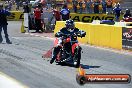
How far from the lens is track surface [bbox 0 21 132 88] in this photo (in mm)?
10520

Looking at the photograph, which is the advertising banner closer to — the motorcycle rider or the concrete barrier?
the concrete barrier

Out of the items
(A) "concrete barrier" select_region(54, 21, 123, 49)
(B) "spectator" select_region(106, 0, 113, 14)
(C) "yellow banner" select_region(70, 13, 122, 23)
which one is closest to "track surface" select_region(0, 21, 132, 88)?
(A) "concrete barrier" select_region(54, 21, 123, 49)

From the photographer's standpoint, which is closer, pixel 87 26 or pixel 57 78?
pixel 57 78

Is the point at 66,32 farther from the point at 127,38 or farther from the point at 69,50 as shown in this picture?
the point at 127,38

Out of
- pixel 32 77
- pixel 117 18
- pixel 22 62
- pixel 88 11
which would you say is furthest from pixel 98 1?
pixel 32 77

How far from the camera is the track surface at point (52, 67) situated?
10.5 metres

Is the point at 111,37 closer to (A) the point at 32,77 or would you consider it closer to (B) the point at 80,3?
(A) the point at 32,77

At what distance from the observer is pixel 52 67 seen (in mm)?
13625

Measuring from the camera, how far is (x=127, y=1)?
141 feet

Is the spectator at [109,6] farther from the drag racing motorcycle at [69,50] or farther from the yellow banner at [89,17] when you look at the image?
the drag racing motorcycle at [69,50]

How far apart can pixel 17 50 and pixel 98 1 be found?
75.3ft

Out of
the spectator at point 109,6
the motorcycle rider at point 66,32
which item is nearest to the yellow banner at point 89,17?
the spectator at point 109,6

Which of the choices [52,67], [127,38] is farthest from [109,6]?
[52,67]

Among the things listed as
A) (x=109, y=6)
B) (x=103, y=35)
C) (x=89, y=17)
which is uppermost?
(x=103, y=35)
